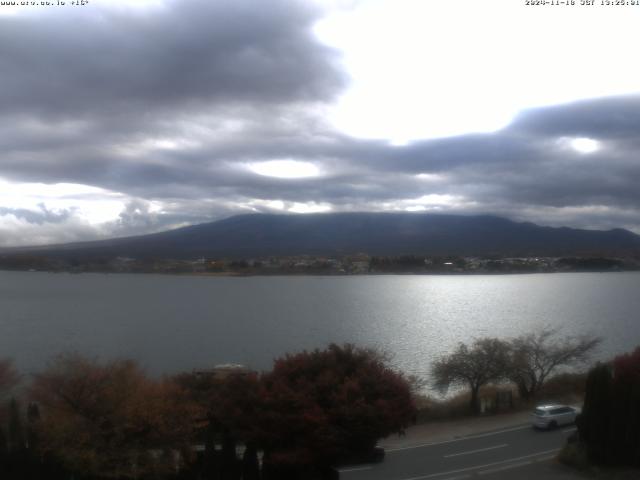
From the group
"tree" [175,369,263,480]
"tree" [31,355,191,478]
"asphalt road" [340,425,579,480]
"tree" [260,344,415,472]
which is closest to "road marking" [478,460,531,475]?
"asphalt road" [340,425,579,480]

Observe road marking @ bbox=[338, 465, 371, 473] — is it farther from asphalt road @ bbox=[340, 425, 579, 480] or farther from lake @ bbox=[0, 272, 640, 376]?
lake @ bbox=[0, 272, 640, 376]

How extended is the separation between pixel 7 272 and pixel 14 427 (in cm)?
18741

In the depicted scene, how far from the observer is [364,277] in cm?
14425

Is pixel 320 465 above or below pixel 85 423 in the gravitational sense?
below

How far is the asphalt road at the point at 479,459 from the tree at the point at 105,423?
15.4 ft

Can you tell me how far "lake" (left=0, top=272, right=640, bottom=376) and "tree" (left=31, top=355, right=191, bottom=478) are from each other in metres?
18.5

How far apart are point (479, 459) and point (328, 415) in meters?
4.20

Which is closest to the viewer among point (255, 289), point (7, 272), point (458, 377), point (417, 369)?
point (458, 377)

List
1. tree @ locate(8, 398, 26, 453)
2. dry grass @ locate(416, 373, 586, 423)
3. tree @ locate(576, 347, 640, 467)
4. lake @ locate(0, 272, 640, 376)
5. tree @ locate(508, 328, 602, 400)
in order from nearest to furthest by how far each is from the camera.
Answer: tree @ locate(576, 347, 640, 467) < tree @ locate(8, 398, 26, 453) < dry grass @ locate(416, 373, 586, 423) < tree @ locate(508, 328, 602, 400) < lake @ locate(0, 272, 640, 376)

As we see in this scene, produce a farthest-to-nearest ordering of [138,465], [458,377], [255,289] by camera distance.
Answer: [255,289] → [458,377] → [138,465]

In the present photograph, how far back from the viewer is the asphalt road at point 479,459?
1542 cm

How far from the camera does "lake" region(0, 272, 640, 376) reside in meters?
41.7

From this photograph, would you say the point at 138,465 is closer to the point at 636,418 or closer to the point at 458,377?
the point at 636,418

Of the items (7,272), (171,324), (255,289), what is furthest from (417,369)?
(7,272)
